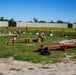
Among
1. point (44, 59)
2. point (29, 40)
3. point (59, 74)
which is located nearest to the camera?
point (59, 74)

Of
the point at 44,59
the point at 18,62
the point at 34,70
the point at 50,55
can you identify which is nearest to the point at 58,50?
the point at 50,55

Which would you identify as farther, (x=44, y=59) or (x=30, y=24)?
(x=30, y=24)

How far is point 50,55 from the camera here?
18.2m

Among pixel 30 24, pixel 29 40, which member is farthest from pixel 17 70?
pixel 30 24

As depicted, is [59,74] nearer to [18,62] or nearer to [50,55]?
[18,62]

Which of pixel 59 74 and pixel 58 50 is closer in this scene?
pixel 59 74

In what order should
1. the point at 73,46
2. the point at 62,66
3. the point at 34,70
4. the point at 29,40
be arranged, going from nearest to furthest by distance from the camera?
the point at 34,70
the point at 62,66
the point at 73,46
the point at 29,40

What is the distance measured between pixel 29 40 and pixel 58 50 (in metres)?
7.82

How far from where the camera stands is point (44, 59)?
16.6 meters

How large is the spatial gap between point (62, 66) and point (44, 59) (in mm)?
2395

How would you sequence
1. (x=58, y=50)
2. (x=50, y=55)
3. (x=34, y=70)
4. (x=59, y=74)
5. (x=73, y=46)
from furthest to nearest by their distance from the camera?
(x=73, y=46), (x=58, y=50), (x=50, y=55), (x=34, y=70), (x=59, y=74)

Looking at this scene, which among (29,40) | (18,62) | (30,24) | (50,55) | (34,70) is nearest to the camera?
(34,70)

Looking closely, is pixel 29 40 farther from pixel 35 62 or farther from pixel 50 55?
pixel 35 62

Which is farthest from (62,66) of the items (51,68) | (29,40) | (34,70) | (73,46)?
(29,40)
